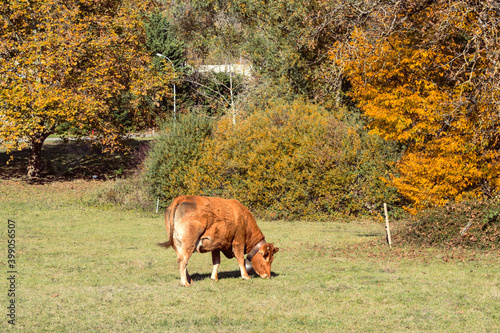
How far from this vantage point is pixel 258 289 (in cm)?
1073

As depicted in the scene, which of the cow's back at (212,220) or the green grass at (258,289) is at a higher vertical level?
the cow's back at (212,220)

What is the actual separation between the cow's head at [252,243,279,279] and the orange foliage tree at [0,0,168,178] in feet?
72.2

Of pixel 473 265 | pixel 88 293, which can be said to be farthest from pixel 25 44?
pixel 473 265

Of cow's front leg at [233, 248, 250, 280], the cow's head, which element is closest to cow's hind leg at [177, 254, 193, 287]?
cow's front leg at [233, 248, 250, 280]

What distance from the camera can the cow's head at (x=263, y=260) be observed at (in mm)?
11664

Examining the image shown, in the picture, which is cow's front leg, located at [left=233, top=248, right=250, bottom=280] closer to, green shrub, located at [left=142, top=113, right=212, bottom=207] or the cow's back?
the cow's back

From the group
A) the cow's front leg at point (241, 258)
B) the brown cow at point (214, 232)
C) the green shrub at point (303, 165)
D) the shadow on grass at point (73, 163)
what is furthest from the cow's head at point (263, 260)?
the shadow on grass at point (73, 163)

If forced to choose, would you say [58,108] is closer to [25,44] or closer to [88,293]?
[25,44]

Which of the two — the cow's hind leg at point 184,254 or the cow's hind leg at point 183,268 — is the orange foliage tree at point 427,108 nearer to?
the cow's hind leg at point 184,254

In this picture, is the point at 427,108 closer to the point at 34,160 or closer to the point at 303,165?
the point at 303,165

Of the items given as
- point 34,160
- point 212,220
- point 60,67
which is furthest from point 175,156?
point 212,220

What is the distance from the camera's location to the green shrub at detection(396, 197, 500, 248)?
15289 mm

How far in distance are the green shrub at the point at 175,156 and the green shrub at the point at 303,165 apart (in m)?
1.91

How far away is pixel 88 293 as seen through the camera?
1027cm
